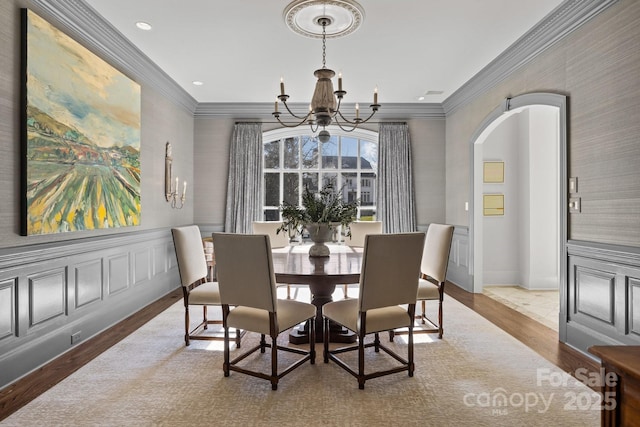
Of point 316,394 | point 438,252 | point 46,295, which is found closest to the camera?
point 316,394

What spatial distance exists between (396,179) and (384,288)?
160 inches

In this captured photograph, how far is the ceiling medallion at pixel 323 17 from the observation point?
9.82 feet

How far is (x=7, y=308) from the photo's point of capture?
244 centimetres

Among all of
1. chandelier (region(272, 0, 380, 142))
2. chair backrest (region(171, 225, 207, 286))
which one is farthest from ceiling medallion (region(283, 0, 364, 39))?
chair backrest (region(171, 225, 207, 286))

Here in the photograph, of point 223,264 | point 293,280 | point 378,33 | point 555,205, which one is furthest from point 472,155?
point 223,264

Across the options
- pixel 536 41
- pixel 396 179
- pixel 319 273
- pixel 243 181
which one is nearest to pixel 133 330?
pixel 319 273

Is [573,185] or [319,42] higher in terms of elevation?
[319,42]

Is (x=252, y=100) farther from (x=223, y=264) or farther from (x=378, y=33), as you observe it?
(x=223, y=264)

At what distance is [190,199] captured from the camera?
6105 millimetres

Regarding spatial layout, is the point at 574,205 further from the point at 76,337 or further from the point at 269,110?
the point at 269,110

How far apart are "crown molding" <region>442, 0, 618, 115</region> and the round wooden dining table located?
104 inches

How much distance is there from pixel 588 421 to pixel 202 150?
584 cm

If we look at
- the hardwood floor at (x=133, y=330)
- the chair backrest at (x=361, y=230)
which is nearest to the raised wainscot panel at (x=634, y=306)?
the hardwood floor at (x=133, y=330)

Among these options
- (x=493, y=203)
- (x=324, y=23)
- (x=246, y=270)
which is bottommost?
(x=246, y=270)
